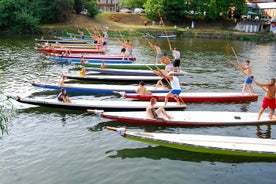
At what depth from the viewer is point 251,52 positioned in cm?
4259

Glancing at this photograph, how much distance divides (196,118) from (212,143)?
3.02 m

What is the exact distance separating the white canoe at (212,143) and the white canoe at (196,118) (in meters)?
2.06

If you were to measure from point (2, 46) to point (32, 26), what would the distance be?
15.9 m

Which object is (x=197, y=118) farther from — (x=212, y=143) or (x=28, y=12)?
(x=28, y=12)

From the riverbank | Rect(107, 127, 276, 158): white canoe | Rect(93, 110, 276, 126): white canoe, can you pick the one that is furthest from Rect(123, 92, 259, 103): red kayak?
the riverbank

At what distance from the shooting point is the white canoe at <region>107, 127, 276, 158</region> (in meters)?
12.1

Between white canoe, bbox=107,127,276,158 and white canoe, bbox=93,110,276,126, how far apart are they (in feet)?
6.76

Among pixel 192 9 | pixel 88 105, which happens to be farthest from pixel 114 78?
pixel 192 9

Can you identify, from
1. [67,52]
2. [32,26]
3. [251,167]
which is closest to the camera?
[251,167]

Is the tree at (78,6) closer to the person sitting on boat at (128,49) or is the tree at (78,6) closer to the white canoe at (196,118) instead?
the person sitting on boat at (128,49)

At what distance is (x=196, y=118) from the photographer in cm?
1551

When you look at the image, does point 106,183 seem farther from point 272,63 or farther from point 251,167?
point 272,63

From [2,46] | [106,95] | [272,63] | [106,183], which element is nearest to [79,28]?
[2,46]

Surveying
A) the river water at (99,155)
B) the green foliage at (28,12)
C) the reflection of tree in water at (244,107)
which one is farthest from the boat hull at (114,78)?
the green foliage at (28,12)
